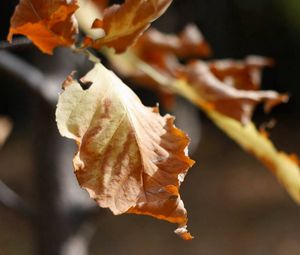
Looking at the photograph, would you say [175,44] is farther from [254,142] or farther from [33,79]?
[254,142]

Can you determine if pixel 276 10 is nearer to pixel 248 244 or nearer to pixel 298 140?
pixel 298 140

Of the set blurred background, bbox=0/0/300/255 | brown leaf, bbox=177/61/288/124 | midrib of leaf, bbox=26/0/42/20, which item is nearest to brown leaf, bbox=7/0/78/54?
midrib of leaf, bbox=26/0/42/20

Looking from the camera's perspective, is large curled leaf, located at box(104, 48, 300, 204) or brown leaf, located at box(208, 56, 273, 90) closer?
large curled leaf, located at box(104, 48, 300, 204)

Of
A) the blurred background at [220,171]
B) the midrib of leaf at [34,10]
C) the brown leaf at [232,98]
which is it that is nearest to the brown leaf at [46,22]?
the midrib of leaf at [34,10]

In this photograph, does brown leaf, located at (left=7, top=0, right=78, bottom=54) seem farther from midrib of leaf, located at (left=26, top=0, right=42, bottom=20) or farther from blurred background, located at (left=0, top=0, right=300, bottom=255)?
blurred background, located at (left=0, top=0, right=300, bottom=255)

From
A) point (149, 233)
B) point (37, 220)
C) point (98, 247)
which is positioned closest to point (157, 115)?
point (37, 220)

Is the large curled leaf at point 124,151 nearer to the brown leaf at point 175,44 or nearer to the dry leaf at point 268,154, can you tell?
the dry leaf at point 268,154
